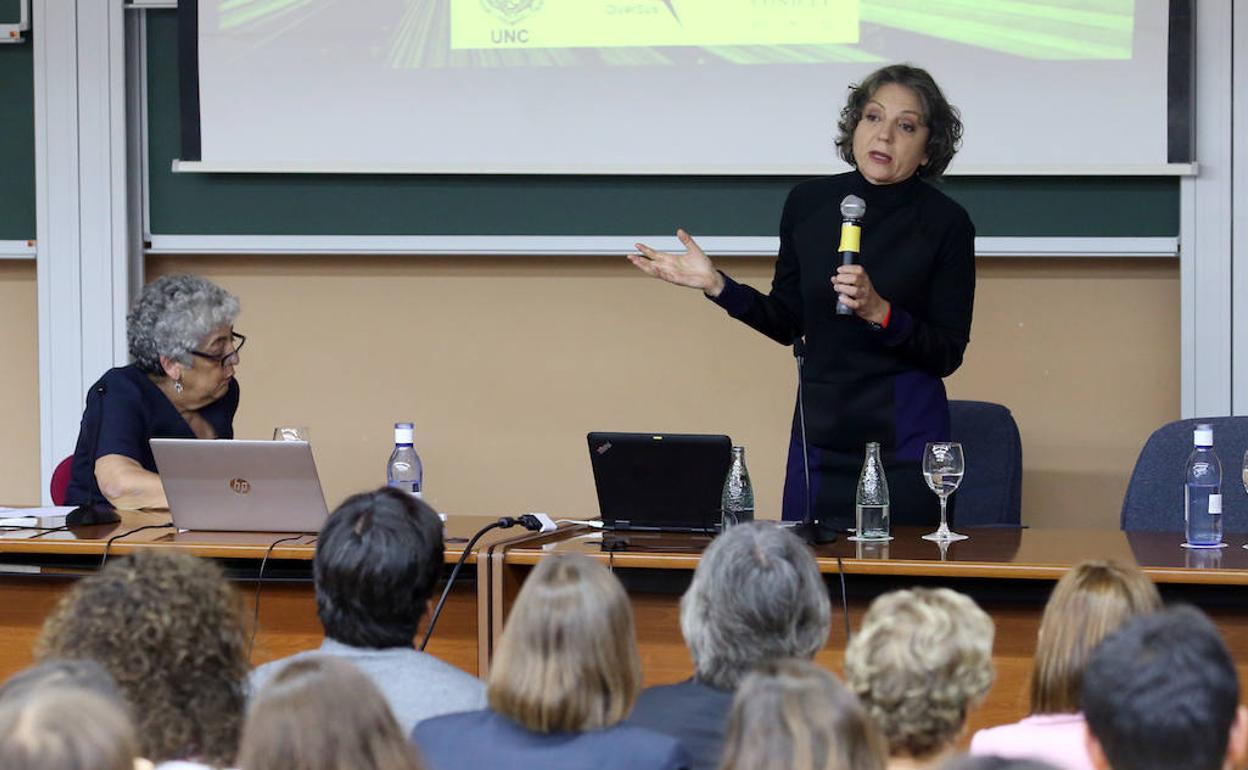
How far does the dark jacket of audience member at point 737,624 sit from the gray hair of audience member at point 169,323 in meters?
2.05

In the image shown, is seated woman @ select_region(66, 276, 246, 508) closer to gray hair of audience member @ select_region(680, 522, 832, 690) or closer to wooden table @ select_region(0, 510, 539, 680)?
wooden table @ select_region(0, 510, 539, 680)

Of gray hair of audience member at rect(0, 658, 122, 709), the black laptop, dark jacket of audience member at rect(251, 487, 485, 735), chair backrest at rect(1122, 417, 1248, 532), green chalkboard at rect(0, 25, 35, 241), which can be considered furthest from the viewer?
green chalkboard at rect(0, 25, 35, 241)

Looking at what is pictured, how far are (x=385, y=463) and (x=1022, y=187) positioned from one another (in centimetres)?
216

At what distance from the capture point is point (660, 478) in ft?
9.78

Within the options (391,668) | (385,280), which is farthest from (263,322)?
(391,668)

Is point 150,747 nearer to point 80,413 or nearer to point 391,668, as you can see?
point 391,668

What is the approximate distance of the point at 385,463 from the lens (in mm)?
4809

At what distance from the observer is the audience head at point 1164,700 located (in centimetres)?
129

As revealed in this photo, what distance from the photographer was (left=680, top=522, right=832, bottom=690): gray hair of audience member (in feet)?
6.12

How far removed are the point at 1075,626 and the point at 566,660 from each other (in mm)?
639

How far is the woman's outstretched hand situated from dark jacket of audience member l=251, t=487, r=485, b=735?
1.32 m

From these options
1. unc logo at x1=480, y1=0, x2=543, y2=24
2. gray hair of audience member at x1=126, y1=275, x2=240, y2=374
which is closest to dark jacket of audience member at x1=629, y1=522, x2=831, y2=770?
gray hair of audience member at x1=126, y1=275, x2=240, y2=374

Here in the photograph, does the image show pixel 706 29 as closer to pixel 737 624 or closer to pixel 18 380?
pixel 18 380

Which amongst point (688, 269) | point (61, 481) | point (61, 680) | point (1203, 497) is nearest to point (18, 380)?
point (61, 481)
